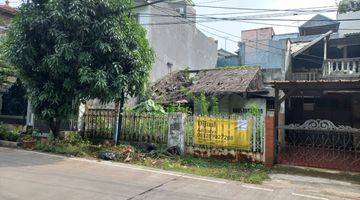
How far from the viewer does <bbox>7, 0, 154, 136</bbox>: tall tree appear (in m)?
11.4

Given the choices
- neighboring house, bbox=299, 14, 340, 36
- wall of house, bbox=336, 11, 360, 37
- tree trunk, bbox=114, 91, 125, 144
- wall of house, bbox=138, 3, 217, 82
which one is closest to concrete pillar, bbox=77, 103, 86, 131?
tree trunk, bbox=114, 91, 125, 144

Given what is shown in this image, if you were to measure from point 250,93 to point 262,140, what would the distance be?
254 inches

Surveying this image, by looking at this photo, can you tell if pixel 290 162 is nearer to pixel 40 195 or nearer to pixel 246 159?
pixel 246 159

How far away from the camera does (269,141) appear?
421 inches

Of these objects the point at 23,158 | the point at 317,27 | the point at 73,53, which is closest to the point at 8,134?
the point at 23,158

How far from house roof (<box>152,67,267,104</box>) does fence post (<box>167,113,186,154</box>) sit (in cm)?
541

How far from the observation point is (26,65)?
11.9 m

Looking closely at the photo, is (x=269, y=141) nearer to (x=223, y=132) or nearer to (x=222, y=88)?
(x=223, y=132)

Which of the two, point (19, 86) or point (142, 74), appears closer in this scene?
point (142, 74)

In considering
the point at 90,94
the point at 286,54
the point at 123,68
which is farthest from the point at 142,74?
the point at 286,54

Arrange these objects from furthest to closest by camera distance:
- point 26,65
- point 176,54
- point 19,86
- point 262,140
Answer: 1. point 176,54
2. point 19,86
3. point 26,65
4. point 262,140

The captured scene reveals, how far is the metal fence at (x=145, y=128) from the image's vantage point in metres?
12.7

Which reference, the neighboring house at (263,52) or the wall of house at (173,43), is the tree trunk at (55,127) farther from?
the neighboring house at (263,52)

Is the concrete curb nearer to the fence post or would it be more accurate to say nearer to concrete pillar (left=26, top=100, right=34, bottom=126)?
concrete pillar (left=26, top=100, right=34, bottom=126)
